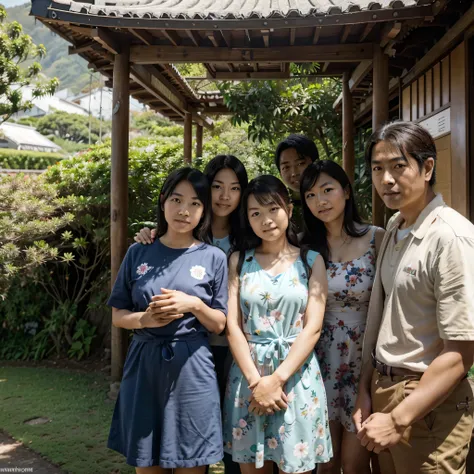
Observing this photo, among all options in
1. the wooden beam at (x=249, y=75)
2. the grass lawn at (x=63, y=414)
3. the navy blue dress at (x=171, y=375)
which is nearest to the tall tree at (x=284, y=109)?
the wooden beam at (x=249, y=75)

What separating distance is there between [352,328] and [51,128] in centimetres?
6920

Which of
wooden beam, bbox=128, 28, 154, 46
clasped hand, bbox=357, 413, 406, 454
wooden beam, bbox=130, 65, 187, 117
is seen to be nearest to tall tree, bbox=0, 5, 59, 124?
wooden beam, bbox=130, 65, 187, 117

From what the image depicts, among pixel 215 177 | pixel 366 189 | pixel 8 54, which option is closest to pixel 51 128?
pixel 8 54

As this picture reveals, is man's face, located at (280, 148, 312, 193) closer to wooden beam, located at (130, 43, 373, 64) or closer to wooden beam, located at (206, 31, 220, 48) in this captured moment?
wooden beam, located at (206, 31, 220, 48)

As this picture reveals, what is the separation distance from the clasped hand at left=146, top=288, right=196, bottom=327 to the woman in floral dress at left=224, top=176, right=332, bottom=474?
0.25 meters

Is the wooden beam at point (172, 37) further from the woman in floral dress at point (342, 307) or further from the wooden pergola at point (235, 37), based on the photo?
the woman in floral dress at point (342, 307)

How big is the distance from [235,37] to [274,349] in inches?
153

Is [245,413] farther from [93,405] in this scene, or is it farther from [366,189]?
[366,189]

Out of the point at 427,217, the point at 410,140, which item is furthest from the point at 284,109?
the point at 427,217

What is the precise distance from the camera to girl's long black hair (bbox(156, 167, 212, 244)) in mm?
2453

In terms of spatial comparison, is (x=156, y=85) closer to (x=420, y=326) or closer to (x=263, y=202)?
(x=263, y=202)

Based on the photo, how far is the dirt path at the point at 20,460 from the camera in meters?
3.65

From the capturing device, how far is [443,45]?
448cm

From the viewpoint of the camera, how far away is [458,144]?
4422mm
